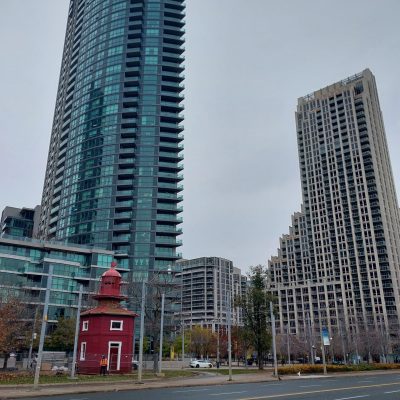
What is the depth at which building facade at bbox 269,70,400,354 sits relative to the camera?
142 meters

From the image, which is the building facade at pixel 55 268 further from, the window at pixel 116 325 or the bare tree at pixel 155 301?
the window at pixel 116 325

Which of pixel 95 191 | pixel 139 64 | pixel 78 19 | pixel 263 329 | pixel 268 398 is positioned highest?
pixel 78 19

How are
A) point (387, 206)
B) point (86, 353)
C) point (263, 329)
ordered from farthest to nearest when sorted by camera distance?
1. point (387, 206)
2. point (263, 329)
3. point (86, 353)

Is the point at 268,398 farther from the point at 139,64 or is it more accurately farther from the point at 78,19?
the point at 78,19

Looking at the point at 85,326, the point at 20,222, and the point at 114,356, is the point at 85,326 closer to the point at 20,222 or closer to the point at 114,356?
the point at 114,356

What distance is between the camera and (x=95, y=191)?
128 metres

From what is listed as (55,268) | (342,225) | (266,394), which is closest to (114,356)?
(266,394)

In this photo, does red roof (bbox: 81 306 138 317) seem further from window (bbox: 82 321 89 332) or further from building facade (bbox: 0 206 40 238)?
building facade (bbox: 0 206 40 238)

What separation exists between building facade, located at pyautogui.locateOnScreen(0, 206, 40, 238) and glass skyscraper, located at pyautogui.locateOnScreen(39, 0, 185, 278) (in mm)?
12099

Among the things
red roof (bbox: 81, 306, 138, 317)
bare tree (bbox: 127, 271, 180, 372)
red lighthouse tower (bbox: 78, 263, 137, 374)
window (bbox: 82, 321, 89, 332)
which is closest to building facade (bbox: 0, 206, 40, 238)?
bare tree (bbox: 127, 271, 180, 372)

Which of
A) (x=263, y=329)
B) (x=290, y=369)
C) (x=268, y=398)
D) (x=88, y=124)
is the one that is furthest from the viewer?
(x=88, y=124)

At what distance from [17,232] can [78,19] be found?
8570cm

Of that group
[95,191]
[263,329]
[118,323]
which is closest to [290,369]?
[263,329]

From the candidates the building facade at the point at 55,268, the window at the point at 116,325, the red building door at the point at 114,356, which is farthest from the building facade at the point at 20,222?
the red building door at the point at 114,356
